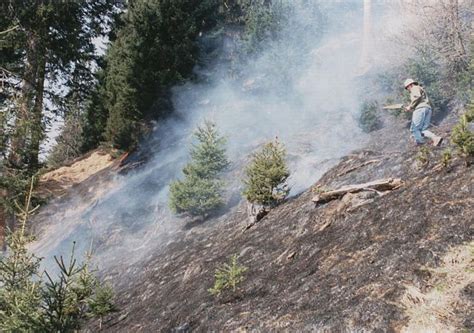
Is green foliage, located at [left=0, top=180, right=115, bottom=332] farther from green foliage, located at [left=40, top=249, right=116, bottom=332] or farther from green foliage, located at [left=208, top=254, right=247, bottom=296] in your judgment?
green foliage, located at [left=208, top=254, right=247, bottom=296]

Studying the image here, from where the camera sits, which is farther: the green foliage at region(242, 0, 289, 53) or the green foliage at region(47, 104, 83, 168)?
the green foliage at region(47, 104, 83, 168)

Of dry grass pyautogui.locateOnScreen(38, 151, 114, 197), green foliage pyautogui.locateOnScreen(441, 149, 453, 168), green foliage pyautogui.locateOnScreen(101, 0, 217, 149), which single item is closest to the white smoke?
green foliage pyautogui.locateOnScreen(101, 0, 217, 149)

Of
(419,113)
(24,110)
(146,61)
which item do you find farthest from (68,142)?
(419,113)

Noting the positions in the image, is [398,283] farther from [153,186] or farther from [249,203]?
[153,186]

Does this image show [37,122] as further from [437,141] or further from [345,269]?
[345,269]

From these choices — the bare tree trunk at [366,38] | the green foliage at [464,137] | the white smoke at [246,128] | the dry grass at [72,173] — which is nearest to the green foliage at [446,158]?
the green foliage at [464,137]

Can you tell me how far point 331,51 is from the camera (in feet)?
92.3

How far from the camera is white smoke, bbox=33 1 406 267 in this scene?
1359cm

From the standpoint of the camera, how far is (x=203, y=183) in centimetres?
1209

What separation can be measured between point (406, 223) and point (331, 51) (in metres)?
24.6

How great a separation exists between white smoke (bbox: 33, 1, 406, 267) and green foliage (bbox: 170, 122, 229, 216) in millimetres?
739

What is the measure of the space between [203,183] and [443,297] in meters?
8.74

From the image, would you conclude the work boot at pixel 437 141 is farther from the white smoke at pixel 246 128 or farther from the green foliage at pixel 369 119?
the green foliage at pixel 369 119

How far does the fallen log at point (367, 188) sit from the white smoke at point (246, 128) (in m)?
3.31
